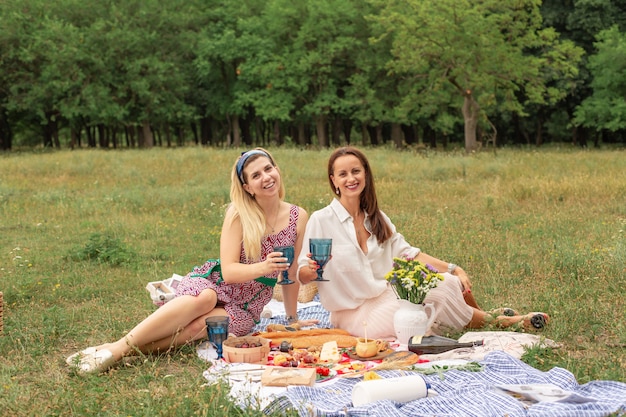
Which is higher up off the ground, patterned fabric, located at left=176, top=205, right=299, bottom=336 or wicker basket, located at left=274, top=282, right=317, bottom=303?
patterned fabric, located at left=176, top=205, right=299, bottom=336

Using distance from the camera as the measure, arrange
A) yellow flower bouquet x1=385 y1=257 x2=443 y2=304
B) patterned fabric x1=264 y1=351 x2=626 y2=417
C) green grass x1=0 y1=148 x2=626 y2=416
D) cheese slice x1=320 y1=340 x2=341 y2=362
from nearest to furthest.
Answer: patterned fabric x1=264 y1=351 x2=626 y2=417 → green grass x1=0 y1=148 x2=626 y2=416 → cheese slice x1=320 y1=340 x2=341 y2=362 → yellow flower bouquet x1=385 y1=257 x2=443 y2=304

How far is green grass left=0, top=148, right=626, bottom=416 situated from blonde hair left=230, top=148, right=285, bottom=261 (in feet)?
3.07

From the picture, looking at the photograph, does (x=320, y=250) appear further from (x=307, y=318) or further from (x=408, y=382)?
(x=307, y=318)

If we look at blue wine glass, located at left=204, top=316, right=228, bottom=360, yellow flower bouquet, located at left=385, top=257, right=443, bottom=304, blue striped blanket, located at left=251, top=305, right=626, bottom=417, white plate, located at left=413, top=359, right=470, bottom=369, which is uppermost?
yellow flower bouquet, located at left=385, top=257, right=443, bottom=304

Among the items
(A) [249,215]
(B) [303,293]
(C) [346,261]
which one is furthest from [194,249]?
(C) [346,261]

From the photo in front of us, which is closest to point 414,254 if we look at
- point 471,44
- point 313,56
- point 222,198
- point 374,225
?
point 374,225

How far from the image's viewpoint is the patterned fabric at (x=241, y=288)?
5824 mm

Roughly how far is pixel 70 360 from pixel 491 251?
5.69 metres

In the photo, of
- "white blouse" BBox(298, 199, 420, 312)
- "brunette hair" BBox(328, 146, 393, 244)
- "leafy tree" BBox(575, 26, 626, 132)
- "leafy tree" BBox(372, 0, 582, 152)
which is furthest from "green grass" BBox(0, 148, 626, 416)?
"leafy tree" BBox(575, 26, 626, 132)

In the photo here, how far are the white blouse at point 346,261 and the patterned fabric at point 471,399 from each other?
1.18 meters

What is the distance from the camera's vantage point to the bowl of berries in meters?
5.20

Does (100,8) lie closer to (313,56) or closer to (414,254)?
(313,56)

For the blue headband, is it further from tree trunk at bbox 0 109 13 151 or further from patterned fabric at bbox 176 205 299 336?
tree trunk at bbox 0 109 13 151

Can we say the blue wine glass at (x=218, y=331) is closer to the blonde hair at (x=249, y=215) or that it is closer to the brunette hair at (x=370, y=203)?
the blonde hair at (x=249, y=215)
